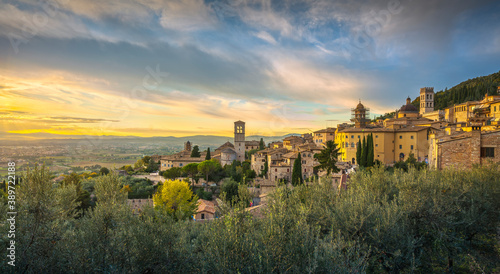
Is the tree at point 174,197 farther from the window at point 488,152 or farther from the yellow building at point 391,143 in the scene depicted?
the window at point 488,152

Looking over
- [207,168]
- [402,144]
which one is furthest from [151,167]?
[402,144]

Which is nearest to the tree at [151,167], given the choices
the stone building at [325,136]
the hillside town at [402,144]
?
the hillside town at [402,144]

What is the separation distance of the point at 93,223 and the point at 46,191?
5.15 ft

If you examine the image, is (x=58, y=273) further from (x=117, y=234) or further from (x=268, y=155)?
(x=268, y=155)

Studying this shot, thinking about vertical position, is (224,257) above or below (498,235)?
above

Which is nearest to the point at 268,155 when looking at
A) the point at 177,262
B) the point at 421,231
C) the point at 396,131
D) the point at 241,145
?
the point at 241,145

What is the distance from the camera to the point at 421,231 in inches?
419

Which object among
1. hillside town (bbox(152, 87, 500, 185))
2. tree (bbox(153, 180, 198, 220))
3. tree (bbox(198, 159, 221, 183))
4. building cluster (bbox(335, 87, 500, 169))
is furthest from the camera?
tree (bbox(198, 159, 221, 183))

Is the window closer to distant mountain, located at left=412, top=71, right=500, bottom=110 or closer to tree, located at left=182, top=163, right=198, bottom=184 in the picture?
tree, located at left=182, top=163, right=198, bottom=184

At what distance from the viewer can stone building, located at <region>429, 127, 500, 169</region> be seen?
2109cm

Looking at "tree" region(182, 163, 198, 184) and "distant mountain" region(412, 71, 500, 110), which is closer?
"tree" region(182, 163, 198, 184)

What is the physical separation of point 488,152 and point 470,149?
48.9 inches

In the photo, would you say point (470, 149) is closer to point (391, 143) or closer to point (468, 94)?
point (391, 143)

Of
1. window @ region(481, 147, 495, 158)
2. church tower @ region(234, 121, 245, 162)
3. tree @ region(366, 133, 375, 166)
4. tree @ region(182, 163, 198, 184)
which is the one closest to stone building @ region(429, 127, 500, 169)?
window @ region(481, 147, 495, 158)
